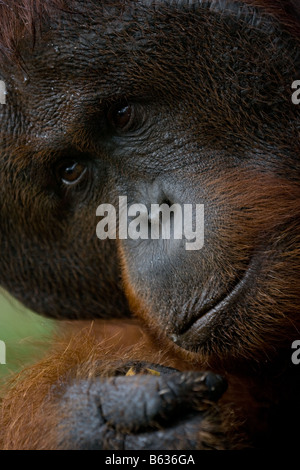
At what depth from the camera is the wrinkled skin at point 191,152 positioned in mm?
1688

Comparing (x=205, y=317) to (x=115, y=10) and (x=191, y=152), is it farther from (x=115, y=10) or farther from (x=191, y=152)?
(x=115, y=10)

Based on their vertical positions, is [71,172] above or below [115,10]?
below

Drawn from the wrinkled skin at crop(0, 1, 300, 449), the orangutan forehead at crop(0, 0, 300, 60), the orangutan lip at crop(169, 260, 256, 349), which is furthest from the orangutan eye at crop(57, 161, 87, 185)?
the orangutan lip at crop(169, 260, 256, 349)

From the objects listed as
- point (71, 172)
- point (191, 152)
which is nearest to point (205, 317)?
point (191, 152)

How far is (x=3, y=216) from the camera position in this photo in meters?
2.26

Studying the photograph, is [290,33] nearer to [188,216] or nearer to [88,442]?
[188,216]

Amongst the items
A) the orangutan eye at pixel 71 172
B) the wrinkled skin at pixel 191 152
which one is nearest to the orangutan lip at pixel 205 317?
the wrinkled skin at pixel 191 152

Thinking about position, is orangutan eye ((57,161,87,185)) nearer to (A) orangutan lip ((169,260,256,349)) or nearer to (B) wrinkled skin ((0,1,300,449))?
(B) wrinkled skin ((0,1,300,449))

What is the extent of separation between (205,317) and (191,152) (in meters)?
0.42

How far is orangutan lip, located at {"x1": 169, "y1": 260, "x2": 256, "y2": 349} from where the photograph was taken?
5.54 ft

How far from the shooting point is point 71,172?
6.67ft

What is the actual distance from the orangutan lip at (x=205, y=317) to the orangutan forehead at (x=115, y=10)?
23.9 inches

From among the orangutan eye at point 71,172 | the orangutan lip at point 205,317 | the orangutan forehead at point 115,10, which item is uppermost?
the orangutan forehead at point 115,10

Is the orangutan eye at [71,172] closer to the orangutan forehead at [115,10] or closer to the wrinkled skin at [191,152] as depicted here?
the wrinkled skin at [191,152]
